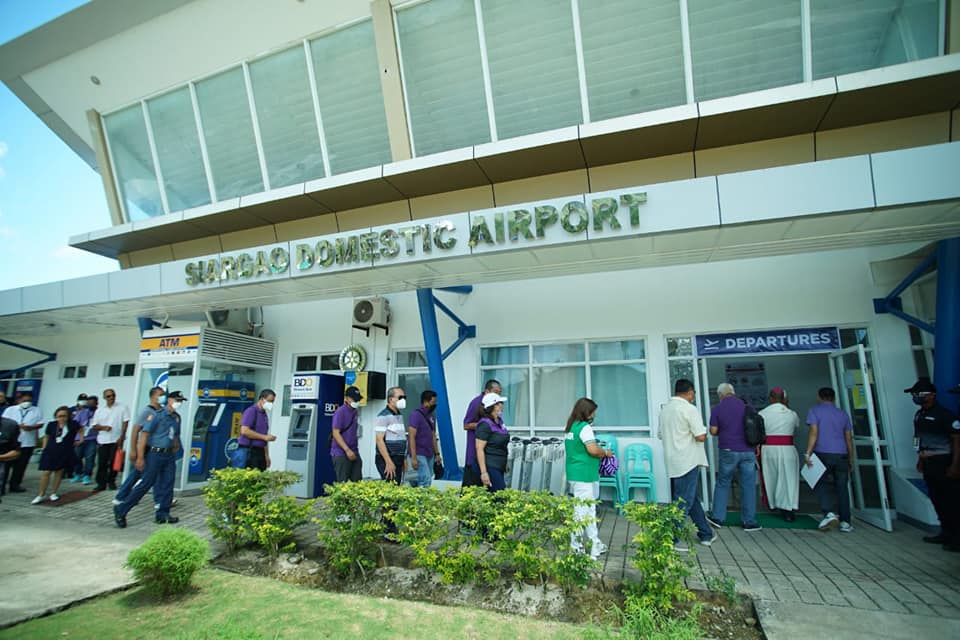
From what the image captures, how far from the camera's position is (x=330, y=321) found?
388 inches

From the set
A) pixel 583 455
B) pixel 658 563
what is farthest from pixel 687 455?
pixel 658 563

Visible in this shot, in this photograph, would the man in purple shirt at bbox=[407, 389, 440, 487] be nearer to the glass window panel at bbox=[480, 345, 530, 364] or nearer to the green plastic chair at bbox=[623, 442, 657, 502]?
the glass window panel at bbox=[480, 345, 530, 364]

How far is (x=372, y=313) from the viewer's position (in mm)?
9141

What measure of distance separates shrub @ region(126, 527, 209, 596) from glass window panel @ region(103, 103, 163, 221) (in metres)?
7.99

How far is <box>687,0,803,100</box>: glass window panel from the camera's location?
6.01 metres

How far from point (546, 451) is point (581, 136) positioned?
4641 millimetres

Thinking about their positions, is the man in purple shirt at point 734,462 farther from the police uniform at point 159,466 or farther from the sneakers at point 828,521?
the police uniform at point 159,466

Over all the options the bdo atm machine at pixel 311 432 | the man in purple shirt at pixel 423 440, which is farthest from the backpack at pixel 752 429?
the bdo atm machine at pixel 311 432

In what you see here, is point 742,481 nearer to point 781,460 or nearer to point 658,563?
point 781,460

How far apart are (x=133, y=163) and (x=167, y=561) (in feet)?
30.5

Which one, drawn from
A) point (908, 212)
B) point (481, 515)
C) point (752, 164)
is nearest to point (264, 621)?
point (481, 515)

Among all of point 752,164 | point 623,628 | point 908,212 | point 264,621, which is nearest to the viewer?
point 623,628

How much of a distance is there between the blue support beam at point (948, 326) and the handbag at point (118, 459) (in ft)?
41.1

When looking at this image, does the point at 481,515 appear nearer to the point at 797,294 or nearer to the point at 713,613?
the point at 713,613
